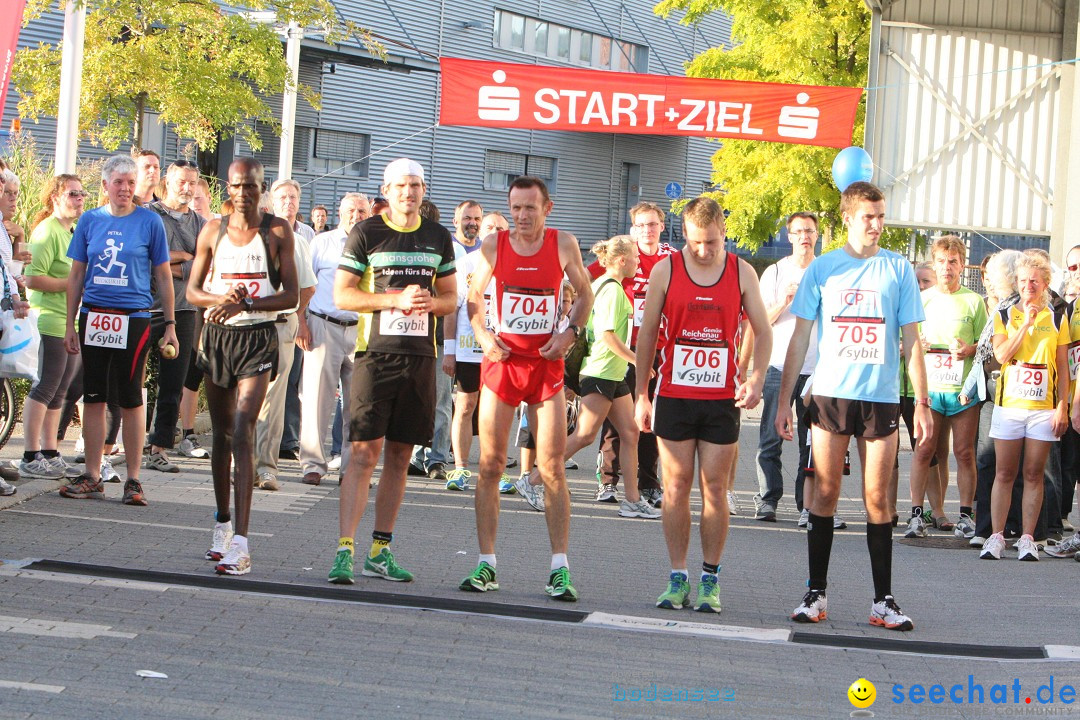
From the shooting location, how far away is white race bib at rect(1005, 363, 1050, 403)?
30.3 ft

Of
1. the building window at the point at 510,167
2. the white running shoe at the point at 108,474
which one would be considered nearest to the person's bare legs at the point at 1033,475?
the white running shoe at the point at 108,474

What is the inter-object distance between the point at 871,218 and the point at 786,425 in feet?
3.76

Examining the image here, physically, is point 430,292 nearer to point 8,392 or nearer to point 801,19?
point 8,392

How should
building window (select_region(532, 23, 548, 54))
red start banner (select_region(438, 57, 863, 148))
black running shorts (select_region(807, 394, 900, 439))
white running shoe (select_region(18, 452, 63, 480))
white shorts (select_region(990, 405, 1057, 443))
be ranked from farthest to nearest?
1. building window (select_region(532, 23, 548, 54))
2. red start banner (select_region(438, 57, 863, 148))
3. white running shoe (select_region(18, 452, 63, 480))
4. white shorts (select_region(990, 405, 1057, 443))
5. black running shorts (select_region(807, 394, 900, 439))

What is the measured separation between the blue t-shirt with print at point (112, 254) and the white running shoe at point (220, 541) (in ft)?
7.17

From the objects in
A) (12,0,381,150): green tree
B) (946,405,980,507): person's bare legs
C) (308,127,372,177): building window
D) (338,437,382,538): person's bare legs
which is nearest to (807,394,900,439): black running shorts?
(338,437,382,538): person's bare legs

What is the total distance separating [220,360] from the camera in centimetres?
744

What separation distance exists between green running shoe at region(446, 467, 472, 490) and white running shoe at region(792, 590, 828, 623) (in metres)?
4.50

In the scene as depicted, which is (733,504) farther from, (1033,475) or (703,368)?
(703,368)

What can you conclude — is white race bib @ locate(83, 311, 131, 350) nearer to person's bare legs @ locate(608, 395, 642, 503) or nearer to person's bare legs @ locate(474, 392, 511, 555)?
person's bare legs @ locate(474, 392, 511, 555)

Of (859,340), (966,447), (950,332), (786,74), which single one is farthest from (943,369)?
(786,74)

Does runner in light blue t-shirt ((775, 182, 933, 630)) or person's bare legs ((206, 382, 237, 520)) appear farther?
person's bare legs ((206, 382, 237, 520))

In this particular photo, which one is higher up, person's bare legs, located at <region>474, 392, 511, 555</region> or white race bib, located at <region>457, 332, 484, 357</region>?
white race bib, located at <region>457, 332, 484, 357</region>

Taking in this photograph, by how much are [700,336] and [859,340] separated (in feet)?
2.60
